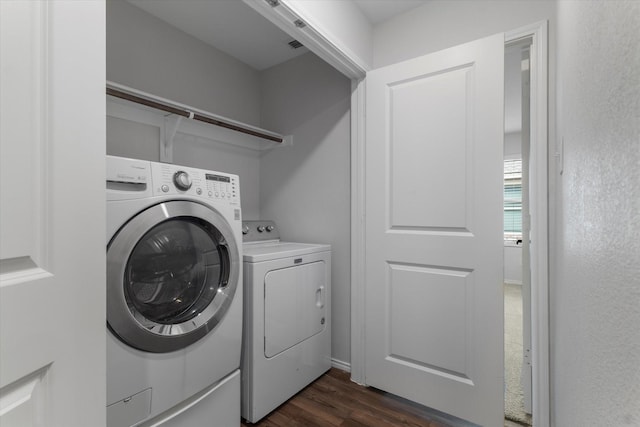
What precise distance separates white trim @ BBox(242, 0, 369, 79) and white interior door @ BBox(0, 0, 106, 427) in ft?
2.79

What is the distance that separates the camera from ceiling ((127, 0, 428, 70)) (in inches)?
73.0

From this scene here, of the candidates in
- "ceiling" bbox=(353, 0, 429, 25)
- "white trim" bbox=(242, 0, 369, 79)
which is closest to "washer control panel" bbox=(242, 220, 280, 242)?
"white trim" bbox=(242, 0, 369, 79)

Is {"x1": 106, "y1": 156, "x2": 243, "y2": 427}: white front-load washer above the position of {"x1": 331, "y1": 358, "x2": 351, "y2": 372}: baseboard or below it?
above

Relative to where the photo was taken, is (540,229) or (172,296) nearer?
(172,296)

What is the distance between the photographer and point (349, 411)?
1689mm

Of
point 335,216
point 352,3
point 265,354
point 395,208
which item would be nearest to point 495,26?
point 352,3

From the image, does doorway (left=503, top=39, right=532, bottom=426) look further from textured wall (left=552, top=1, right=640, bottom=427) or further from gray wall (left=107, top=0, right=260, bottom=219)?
Result: gray wall (left=107, top=0, right=260, bottom=219)

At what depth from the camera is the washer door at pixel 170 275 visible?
106 cm

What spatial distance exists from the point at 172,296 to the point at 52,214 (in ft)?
2.72

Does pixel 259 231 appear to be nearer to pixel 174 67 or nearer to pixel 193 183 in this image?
pixel 193 183

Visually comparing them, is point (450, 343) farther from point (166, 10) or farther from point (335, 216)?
point (166, 10)

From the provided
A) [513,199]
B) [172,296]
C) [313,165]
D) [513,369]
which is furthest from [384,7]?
[513,199]

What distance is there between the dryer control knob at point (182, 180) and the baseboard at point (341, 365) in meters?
1.65

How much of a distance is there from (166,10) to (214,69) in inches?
19.3
